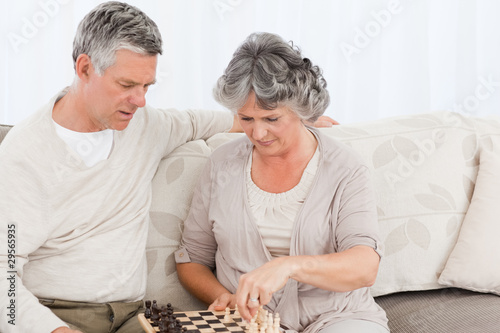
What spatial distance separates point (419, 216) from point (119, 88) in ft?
3.84

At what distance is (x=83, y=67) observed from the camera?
5.73 ft

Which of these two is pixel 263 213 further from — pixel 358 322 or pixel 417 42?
pixel 417 42

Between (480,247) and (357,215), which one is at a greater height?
(357,215)

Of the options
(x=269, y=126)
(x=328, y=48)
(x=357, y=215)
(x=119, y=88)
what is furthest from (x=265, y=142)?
(x=328, y=48)

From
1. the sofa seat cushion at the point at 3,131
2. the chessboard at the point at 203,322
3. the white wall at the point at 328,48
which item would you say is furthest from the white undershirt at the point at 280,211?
the white wall at the point at 328,48

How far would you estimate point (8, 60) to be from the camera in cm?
257

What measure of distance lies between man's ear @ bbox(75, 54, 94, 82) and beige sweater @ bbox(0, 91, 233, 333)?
13 cm

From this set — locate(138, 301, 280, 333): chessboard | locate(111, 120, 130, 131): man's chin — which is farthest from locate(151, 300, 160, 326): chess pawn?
locate(111, 120, 130, 131): man's chin

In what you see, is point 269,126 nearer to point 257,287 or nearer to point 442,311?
point 257,287


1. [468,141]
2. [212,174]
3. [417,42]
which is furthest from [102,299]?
[417,42]

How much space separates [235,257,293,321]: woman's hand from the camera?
4.84 feet

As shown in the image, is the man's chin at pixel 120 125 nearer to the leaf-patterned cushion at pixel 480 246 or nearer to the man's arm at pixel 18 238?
the man's arm at pixel 18 238

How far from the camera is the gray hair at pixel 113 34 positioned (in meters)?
1.69

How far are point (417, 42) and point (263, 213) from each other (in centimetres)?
179
